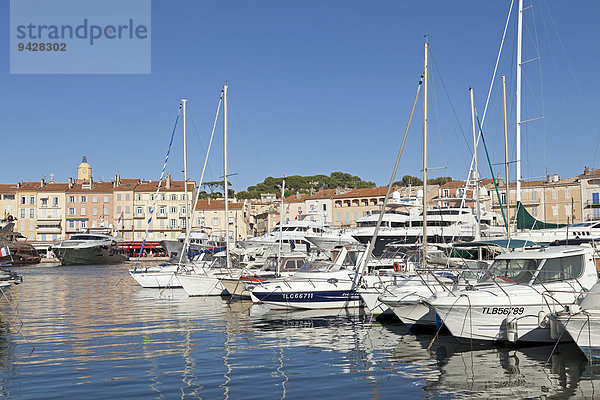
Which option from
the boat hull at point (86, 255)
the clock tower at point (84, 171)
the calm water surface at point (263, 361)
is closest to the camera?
the calm water surface at point (263, 361)

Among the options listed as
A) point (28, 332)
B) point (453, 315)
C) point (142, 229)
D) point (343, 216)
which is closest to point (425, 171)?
point (453, 315)

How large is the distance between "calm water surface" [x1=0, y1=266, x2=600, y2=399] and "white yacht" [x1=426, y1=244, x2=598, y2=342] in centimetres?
53

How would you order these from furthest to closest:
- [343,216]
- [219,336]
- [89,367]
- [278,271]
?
[343,216] < [278,271] < [219,336] < [89,367]

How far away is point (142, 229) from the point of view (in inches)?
4198

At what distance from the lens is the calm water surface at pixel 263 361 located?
12320mm

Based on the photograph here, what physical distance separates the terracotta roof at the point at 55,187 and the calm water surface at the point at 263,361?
88.1 meters

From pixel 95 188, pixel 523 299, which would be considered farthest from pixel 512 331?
pixel 95 188

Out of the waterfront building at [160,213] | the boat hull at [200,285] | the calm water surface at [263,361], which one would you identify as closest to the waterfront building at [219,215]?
the waterfront building at [160,213]

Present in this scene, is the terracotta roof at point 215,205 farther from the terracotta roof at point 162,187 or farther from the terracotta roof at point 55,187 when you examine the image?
the terracotta roof at point 55,187

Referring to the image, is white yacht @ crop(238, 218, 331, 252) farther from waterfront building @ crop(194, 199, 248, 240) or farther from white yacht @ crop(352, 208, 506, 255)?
waterfront building @ crop(194, 199, 248, 240)

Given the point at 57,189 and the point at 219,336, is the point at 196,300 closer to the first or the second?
the point at 219,336

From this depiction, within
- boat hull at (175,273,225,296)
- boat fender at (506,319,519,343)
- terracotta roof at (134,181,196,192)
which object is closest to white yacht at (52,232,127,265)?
terracotta roof at (134,181,196,192)

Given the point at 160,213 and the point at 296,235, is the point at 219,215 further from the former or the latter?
the point at 296,235

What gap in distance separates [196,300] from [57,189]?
8429 cm
